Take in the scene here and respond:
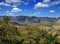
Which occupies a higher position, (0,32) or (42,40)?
(0,32)

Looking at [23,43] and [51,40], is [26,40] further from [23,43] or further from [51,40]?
[51,40]

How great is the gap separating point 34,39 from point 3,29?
62.6ft

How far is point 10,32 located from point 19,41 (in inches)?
459

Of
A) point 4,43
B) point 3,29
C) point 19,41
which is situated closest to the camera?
point 4,43

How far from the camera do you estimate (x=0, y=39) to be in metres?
92.0

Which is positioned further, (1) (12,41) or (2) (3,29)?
(2) (3,29)

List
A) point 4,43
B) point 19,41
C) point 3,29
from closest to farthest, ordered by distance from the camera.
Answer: point 4,43 < point 19,41 < point 3,29

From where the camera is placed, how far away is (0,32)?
9994 centimetres

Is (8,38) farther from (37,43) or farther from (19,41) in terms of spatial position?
(37,43)

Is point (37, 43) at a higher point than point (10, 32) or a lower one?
lower

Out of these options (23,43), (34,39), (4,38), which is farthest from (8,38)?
(34,39)

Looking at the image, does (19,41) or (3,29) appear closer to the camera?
(19,41)

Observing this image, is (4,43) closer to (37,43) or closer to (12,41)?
(12,41)


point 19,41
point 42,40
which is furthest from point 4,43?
point 42,40
